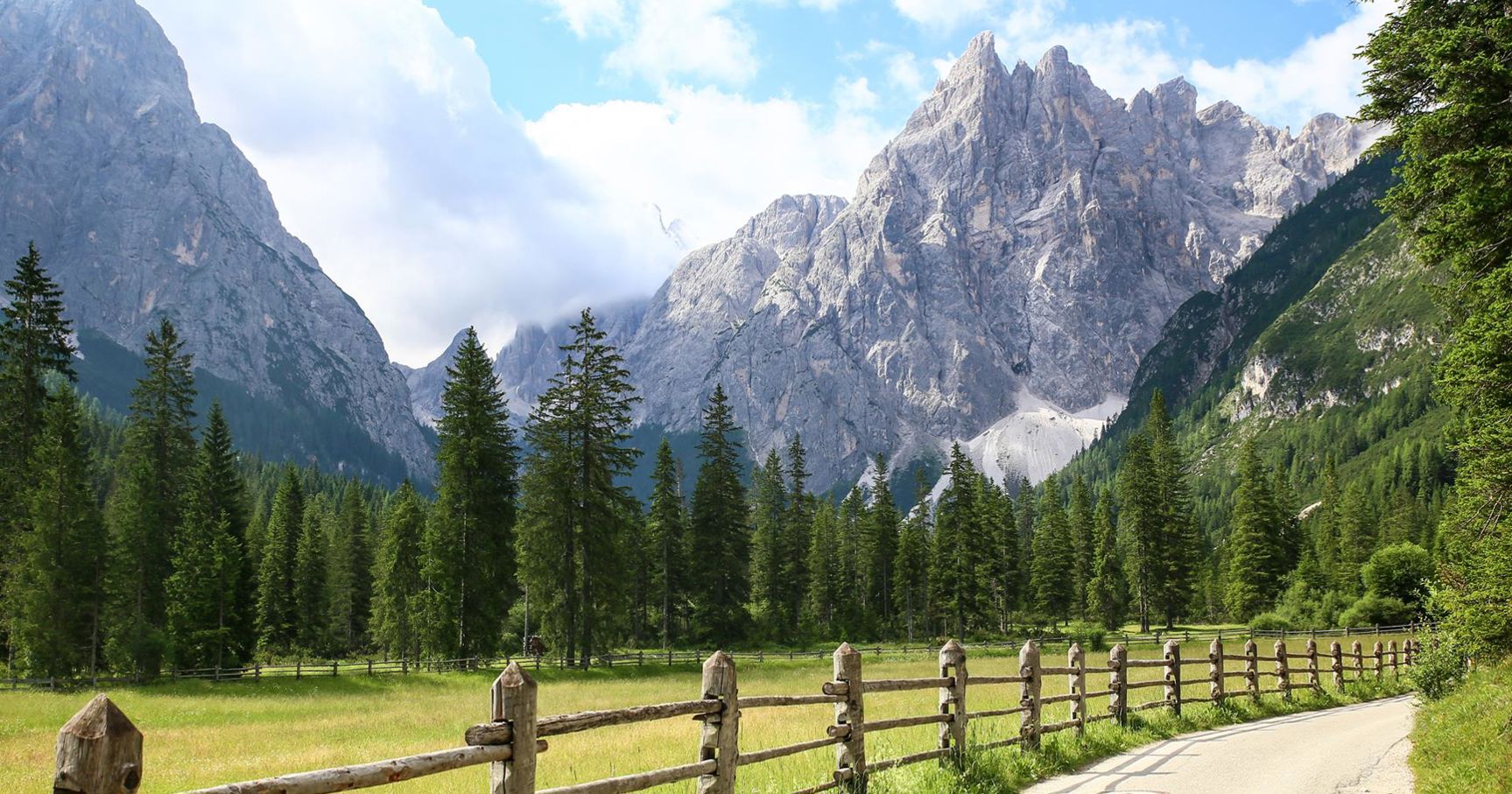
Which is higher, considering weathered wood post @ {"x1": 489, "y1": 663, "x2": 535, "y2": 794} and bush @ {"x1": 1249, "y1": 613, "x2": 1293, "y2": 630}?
weathered wood post @ {"x1": 489, "y1": 663, "x2": 535, "y2": 794}

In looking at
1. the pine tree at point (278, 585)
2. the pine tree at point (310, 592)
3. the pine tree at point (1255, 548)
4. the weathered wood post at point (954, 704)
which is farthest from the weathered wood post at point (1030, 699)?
the pine tree at point (1255, 548)

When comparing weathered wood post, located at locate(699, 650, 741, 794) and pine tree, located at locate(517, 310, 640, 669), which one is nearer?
weathered wood post, located at locate(699, 650, 741, 794)

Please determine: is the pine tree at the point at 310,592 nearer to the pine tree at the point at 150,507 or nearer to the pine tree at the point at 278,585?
the pine tree at the point at 278,585

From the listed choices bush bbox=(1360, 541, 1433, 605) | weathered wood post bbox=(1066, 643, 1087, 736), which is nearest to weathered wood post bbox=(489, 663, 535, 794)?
weathered wood post bbox=(1066, 643, 1087, 736)

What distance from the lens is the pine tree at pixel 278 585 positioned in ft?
204

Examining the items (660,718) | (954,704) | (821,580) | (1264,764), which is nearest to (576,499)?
(954,704)

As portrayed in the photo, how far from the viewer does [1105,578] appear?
81688mm

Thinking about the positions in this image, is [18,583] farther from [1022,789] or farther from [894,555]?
[894,555]

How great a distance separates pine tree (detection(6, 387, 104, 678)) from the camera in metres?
40.1

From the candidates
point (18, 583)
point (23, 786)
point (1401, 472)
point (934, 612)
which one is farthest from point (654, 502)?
point (1401, 472)

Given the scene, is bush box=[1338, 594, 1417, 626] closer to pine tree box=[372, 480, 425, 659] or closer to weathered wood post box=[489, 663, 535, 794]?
pine tree box=[372, 480, 425, 659]

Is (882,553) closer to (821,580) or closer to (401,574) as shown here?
(821,580)

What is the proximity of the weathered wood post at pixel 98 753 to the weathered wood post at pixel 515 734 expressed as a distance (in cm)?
249

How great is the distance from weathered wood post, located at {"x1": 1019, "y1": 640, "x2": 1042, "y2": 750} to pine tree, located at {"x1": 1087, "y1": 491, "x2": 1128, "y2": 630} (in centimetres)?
7140
